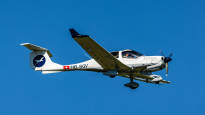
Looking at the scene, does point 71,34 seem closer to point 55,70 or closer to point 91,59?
point 91,59

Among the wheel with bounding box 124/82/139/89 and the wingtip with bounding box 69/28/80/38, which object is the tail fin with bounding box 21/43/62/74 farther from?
the wingtip with bounding box 69/28/80/38

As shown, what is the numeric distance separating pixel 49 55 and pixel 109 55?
7.13m

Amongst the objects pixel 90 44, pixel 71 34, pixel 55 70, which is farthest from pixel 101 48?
pixel 55 70

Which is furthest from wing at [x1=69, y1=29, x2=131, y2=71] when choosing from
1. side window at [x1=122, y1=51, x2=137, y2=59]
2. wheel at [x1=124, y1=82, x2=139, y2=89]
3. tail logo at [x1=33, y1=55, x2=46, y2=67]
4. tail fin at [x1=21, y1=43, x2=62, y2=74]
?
tail logo at [x1=33, y1=55, x2=46, y2=67]

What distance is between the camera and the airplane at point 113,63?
23.8 metres

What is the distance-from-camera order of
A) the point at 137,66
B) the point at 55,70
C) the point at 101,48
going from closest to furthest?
the point at 101,48 < the point at 137,66 < the point at 55,70

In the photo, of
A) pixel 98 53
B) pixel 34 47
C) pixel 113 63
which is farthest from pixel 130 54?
pixel 34 47

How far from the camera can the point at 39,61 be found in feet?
95.6

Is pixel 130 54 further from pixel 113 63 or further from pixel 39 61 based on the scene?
pixel 39 61

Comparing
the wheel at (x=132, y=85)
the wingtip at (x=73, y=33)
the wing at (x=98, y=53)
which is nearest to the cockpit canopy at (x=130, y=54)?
the wing at (x=98, y=53)

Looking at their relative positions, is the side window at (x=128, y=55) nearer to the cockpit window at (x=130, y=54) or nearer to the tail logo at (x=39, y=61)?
the cockpit window at (x=130, y=54)

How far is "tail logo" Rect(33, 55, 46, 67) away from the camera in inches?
1144

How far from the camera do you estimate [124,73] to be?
26891 millimetres

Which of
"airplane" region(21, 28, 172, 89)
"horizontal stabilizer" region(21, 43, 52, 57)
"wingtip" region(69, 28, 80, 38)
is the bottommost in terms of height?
"airplane" region(21, 28, 172, 89)
